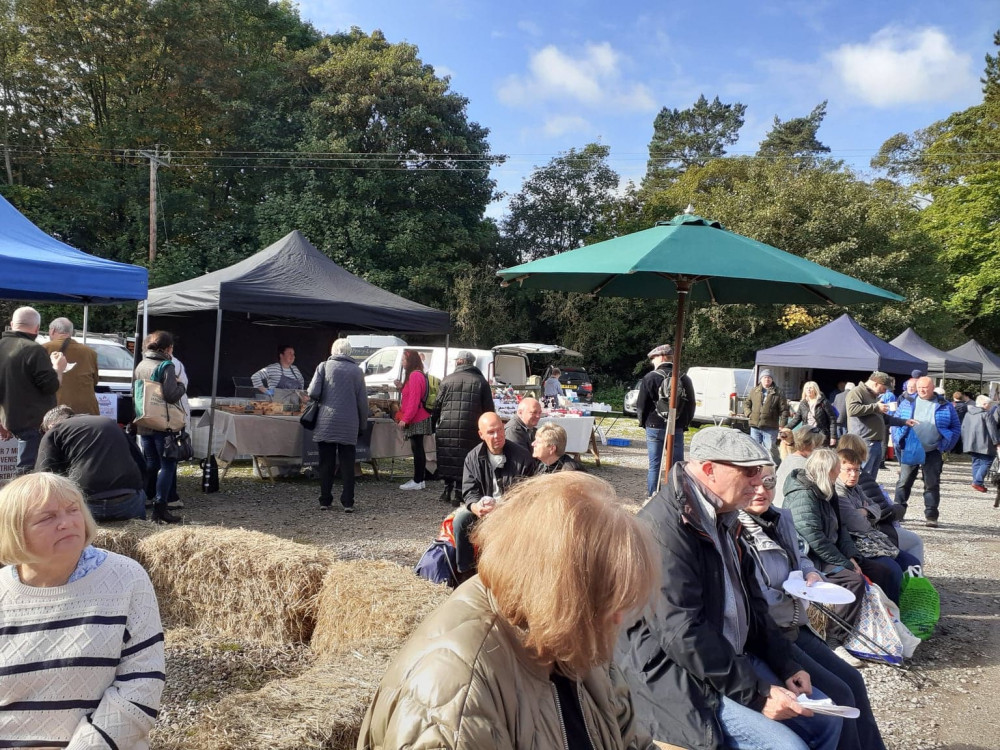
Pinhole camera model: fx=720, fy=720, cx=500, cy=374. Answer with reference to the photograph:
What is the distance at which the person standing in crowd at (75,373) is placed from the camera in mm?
6578

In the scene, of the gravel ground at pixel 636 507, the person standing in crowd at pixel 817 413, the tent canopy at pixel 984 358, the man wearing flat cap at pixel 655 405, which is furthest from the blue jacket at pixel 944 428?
the tent canopy at pixel 984 358

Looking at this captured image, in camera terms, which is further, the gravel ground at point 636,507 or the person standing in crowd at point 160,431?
the person standing in crowd at point 160,431

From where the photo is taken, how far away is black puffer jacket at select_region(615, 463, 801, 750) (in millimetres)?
2346

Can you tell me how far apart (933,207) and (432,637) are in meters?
35.9

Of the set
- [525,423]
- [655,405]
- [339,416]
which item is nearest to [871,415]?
[655,405]

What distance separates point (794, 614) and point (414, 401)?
6.20m

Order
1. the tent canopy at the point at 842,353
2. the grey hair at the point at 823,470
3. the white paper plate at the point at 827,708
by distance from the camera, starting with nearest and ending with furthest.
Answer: the white paper plate at the point at 827,708, the grey hair at the point at 823,470, the tent canopy at the point at 842,353

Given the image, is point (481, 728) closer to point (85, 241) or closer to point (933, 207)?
point (85, 241)

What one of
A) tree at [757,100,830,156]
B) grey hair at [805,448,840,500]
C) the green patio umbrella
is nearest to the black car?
the green patio umbrella

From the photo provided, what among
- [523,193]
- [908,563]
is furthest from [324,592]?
[523,193]

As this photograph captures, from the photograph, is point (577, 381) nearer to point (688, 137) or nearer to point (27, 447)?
point (27, 447)

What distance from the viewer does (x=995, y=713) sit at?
3756 mm

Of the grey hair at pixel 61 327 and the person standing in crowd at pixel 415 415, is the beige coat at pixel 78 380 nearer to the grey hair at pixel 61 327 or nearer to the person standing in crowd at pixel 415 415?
the grey hair at pixel 61 327

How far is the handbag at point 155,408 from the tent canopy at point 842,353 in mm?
11573
